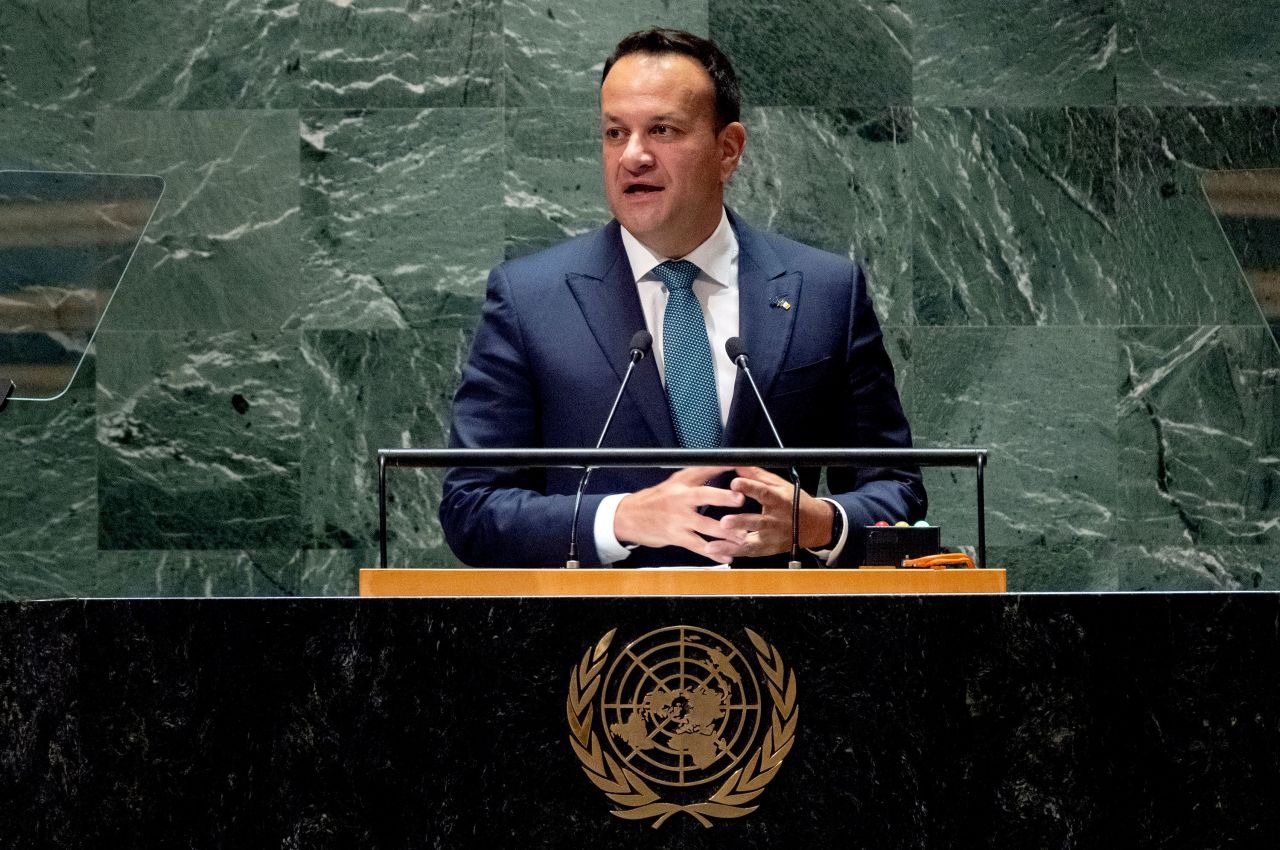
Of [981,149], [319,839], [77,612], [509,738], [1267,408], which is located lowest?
[319,839]

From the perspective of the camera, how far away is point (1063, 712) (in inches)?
77.5

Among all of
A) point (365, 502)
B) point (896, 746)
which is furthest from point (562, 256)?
point (896, 746)

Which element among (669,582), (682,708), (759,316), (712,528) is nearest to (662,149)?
(759,316)

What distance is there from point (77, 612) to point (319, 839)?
41 cm

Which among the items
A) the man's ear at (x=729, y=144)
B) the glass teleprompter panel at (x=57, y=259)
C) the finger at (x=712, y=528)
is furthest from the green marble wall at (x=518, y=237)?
the finger at (x=712, y=528)

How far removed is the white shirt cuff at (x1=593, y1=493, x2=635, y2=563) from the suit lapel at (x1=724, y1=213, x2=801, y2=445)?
46 centimetres

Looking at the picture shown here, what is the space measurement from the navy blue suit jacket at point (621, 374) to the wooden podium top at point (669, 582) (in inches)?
35.6

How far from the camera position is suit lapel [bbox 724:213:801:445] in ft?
11.0

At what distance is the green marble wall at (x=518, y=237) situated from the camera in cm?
471

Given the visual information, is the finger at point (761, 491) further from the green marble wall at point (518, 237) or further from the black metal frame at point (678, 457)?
the green marble wall at point (518, 237)

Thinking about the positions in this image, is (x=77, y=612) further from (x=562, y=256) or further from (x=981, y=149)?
(x=981, y=149)

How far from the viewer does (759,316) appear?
357 cm

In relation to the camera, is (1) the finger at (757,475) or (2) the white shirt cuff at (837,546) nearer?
(1) the finger at (757,475)

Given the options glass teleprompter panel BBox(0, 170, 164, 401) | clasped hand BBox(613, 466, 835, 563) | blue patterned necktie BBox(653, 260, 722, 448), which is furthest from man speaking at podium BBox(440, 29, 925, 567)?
glass teleprompter panel BBox(0, 170, 164, 401)
